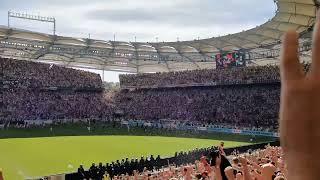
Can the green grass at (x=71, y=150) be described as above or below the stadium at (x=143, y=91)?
below

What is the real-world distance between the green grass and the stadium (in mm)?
148

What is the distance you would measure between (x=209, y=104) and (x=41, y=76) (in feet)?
80.1

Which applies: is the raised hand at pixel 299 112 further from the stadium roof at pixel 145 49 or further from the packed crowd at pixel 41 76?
the packed crowd at pixel 41 76

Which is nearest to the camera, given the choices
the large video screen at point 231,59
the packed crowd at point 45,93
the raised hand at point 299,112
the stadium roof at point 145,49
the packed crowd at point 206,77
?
the raised hand at point 299,112

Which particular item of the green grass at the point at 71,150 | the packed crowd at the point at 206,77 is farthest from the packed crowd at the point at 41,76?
the green grass at the point at 71,150

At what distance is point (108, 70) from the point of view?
74750 millimetres

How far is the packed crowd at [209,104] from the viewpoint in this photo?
55688 mm

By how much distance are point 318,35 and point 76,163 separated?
30.1 meters

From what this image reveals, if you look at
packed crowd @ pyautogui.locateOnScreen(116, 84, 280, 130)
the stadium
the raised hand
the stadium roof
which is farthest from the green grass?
the raised hand

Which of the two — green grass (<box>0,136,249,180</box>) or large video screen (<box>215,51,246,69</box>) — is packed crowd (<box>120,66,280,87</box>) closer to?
large video screen (<box>215,51,246,69</box>)

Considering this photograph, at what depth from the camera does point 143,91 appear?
7319cm

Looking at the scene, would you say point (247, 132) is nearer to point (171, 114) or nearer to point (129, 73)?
point (171, 114)

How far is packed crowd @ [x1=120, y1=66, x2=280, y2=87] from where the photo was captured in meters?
59.4

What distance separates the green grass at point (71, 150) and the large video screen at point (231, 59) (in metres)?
14.3
